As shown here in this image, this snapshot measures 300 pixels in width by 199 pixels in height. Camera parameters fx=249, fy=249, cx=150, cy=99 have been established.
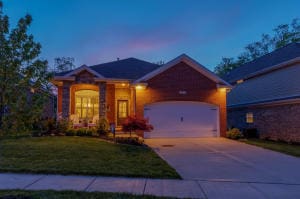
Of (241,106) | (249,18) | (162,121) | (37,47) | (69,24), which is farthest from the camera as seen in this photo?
(249,18)

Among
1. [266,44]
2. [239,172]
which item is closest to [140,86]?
[239,172]

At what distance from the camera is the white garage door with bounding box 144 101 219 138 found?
15906 millimetres

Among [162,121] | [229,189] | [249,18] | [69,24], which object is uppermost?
[249,18]

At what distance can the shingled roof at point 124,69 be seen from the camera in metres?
17.4

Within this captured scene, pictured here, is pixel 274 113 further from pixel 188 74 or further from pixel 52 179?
pixel 52 179

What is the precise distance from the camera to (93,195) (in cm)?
501

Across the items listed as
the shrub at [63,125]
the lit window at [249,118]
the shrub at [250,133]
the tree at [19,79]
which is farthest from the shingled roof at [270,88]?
the tree at [19,79]

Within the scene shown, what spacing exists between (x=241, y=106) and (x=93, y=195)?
58.6 feet

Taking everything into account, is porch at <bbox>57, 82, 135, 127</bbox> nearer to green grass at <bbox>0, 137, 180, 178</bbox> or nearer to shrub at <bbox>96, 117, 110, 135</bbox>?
shrub at <bbox>96, 117, 110, 135</bbox>

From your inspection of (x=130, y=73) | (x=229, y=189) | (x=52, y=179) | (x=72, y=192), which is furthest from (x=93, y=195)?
(x=130, y=73)

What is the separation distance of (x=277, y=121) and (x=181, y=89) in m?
6.51

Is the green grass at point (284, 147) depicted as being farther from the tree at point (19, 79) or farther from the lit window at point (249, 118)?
the tree at point (19, 79)

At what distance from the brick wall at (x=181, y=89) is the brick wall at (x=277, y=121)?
320cm

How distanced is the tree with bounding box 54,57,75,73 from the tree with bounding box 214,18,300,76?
2608 centimetres
